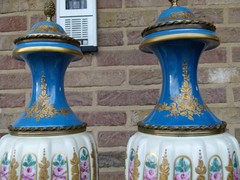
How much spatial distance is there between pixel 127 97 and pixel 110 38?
0.63 feet

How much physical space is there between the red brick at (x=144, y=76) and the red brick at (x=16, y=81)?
33 cm

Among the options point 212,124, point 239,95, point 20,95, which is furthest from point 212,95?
point 20,95

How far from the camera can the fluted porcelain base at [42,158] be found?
1.66 ft

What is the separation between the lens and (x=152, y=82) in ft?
3.03

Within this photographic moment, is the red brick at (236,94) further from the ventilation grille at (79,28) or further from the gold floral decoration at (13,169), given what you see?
the gold floral decoration at (13,169)

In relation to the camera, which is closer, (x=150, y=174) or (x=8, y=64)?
(x=150, y=174)

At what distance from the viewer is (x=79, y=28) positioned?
91cm

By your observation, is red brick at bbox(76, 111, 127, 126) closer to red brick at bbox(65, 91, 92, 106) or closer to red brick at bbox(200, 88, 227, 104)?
red brick at bbox(65, 91, 92, 106)

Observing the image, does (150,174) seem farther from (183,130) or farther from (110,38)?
(110,38)

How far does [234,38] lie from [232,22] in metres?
0.05

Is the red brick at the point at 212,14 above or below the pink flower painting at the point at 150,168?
above

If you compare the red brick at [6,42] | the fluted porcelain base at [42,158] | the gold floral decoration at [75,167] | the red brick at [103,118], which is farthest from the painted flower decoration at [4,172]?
the red brick at [6,42]

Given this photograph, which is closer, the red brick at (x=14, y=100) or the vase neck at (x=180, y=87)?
the vase neck at (x=180, y=87)

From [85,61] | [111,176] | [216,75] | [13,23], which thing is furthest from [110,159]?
[13,23]
